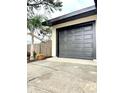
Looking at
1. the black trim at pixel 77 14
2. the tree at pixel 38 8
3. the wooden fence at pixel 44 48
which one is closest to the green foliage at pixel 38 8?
the tree at pixel 38 8

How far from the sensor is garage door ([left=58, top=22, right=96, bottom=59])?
7.41 m

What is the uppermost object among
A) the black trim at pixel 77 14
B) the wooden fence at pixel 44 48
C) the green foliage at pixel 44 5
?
the green foliage at pixel 44 5

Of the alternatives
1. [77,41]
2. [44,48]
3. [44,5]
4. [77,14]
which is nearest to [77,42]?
[77,41]

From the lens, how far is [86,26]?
7645 mm

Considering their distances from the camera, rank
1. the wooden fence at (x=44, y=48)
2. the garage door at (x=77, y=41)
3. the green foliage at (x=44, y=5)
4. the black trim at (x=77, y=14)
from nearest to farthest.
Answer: the black trim at (x=77, y=14), the garage door at (x=77, y=41), the green foliage at (x=44, y=5), the wooden fence at (x=44, y=48)

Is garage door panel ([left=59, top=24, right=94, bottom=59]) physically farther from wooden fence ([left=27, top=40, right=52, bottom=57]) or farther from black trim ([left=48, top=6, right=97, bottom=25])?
wooden fence ([left=27, top=40, right=52, bottom=57])

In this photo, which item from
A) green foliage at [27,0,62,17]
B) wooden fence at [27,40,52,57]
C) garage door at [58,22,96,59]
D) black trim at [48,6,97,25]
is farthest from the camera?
wooden fence at [27,40,52,57]

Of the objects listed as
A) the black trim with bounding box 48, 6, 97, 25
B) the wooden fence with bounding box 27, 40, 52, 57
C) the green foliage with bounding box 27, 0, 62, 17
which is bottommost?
the wooden fence with bounding box 27, 40, 52, 57

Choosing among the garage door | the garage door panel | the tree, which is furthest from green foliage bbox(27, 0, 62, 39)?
the garage door panel

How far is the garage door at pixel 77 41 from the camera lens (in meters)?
7.41

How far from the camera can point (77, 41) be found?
8.07 m

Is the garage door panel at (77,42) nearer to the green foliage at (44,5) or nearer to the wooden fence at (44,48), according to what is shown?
the wooden fence at (44,48)
